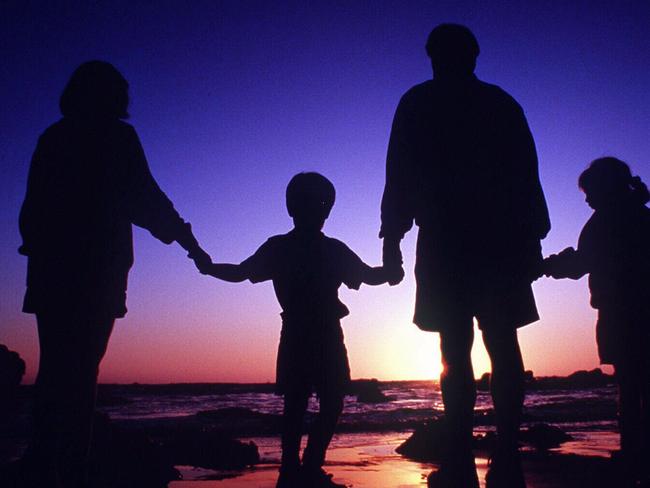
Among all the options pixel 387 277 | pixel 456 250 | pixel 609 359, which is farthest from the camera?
pixel 609 359

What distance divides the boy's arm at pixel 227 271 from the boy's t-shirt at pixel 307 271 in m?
0.05

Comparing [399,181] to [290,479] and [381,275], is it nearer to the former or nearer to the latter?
[381,275]

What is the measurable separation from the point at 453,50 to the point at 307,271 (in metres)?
1.73

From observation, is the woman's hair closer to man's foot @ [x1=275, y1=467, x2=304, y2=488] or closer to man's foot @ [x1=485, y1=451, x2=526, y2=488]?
man's foot @ [x1=275, y1=467, x2=304, y2=488]

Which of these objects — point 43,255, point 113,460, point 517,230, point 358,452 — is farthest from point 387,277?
point 358,452

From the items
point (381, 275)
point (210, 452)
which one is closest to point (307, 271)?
point (381, 275)

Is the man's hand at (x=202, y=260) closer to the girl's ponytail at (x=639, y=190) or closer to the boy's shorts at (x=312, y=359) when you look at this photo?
the boy's shorts at (x=312, y=359)

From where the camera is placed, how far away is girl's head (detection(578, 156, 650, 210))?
191 inches

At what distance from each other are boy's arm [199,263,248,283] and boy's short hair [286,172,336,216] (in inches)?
23.6

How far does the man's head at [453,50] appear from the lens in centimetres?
338

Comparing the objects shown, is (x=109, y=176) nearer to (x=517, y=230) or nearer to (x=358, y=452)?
(x=517, y=230)

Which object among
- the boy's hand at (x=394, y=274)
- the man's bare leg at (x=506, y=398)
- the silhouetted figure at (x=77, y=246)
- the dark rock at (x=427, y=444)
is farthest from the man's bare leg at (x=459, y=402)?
the dark rock at (x=427, y=444)

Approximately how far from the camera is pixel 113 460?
231 inches

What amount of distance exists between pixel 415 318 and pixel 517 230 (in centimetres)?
73
